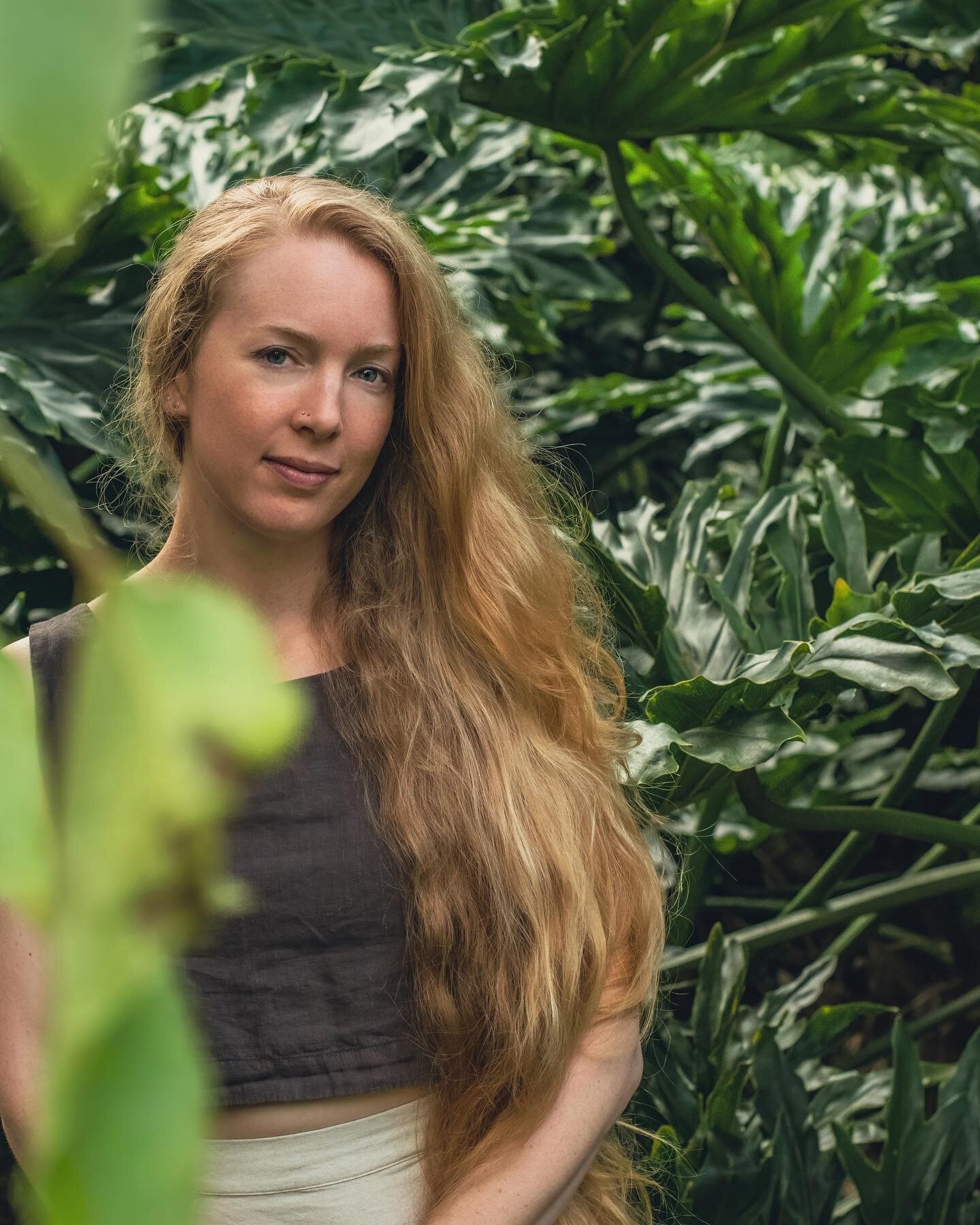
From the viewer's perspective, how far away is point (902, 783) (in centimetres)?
159

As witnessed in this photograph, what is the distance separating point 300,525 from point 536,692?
0.82ft

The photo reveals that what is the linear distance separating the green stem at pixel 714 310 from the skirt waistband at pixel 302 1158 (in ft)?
3.57

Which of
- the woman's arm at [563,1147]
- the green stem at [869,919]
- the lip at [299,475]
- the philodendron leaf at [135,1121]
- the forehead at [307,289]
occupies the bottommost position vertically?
the green stem at [869,919]

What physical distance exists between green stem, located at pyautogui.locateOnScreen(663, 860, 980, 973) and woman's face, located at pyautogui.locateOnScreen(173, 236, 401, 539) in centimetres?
87

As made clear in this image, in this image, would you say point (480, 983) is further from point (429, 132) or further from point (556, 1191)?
point (429, 132)

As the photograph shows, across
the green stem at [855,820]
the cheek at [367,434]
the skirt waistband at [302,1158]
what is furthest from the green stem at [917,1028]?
the cheek at [367,434]

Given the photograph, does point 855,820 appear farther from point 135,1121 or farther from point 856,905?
point 135,1121

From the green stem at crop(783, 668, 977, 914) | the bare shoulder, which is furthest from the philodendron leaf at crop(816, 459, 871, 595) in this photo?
the bare shoulder

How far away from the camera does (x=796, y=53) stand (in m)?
1.61

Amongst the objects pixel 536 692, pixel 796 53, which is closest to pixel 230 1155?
pixel 536 692

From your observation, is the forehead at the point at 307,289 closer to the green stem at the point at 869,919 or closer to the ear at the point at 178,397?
the ear at the point at 178,397

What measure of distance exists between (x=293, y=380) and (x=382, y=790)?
0.29 metres

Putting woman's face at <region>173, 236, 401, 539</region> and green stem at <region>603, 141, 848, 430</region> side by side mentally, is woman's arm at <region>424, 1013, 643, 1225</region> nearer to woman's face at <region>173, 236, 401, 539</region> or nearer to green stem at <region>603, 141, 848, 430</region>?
woman's face at <region>173, 236, 401, 539</region>

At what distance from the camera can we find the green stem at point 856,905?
1.57m
